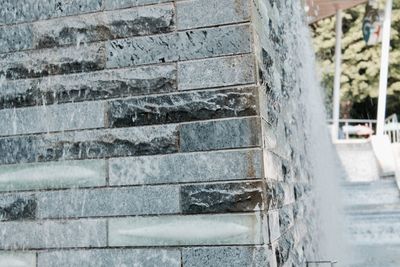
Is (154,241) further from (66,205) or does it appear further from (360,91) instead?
(360,91)

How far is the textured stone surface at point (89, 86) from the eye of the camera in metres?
2.24

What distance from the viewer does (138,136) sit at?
223cm

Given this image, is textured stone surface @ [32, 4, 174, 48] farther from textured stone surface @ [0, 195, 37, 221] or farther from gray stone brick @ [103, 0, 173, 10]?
textured stone surface @ [0, 195, 37, 221]

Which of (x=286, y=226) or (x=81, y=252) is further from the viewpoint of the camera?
(x=286, y=226)

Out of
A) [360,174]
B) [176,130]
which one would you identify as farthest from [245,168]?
[360,174]

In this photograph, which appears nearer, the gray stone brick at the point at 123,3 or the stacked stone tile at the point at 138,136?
the stacked stone tile at the point at 138,136

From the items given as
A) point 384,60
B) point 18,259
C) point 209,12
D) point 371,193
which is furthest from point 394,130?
point 18,259

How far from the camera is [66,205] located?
2.29 meters

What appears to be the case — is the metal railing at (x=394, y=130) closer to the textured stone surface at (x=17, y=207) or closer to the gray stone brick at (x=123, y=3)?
the gray stone brick at (x=123, y=3)

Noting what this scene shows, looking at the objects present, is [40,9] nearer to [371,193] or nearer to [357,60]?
[371,193]

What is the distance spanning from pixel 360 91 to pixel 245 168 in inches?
598

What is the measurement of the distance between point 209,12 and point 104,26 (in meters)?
0.44

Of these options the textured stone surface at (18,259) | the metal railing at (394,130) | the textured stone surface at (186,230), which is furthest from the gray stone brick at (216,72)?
the metal railing at (394,130)

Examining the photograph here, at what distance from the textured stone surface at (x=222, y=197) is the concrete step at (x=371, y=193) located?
5.42 metres
